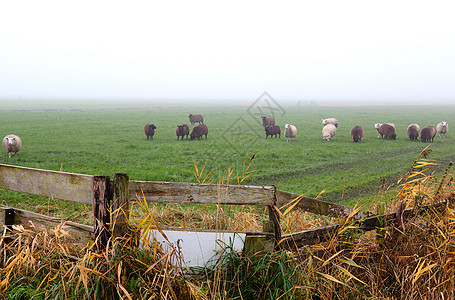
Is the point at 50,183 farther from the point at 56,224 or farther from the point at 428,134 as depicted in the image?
the point at 428,134

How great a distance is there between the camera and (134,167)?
1355cm

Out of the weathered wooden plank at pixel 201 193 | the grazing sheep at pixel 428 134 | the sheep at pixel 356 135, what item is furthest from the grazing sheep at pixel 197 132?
the weathered wooden plank at pixel 201 193

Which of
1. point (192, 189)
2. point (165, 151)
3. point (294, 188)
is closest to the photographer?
point (192, 189)

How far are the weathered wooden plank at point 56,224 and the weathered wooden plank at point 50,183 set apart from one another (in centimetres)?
Answer: 27

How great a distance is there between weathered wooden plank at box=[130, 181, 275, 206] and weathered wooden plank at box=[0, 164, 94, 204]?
0.42m

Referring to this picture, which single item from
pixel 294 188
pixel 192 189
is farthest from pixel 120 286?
pixel 294 188

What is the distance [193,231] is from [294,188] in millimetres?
7687

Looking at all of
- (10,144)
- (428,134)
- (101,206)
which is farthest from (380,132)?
(101,206)

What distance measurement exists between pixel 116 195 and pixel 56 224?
2.83 feet

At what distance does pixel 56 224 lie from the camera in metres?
3.36

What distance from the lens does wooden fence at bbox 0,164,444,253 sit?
118 inches

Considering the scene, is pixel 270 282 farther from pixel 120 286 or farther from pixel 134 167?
pixel 134 167

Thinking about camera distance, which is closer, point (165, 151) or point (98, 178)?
point (98, 178)

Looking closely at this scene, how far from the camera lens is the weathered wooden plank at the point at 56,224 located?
3.19m
